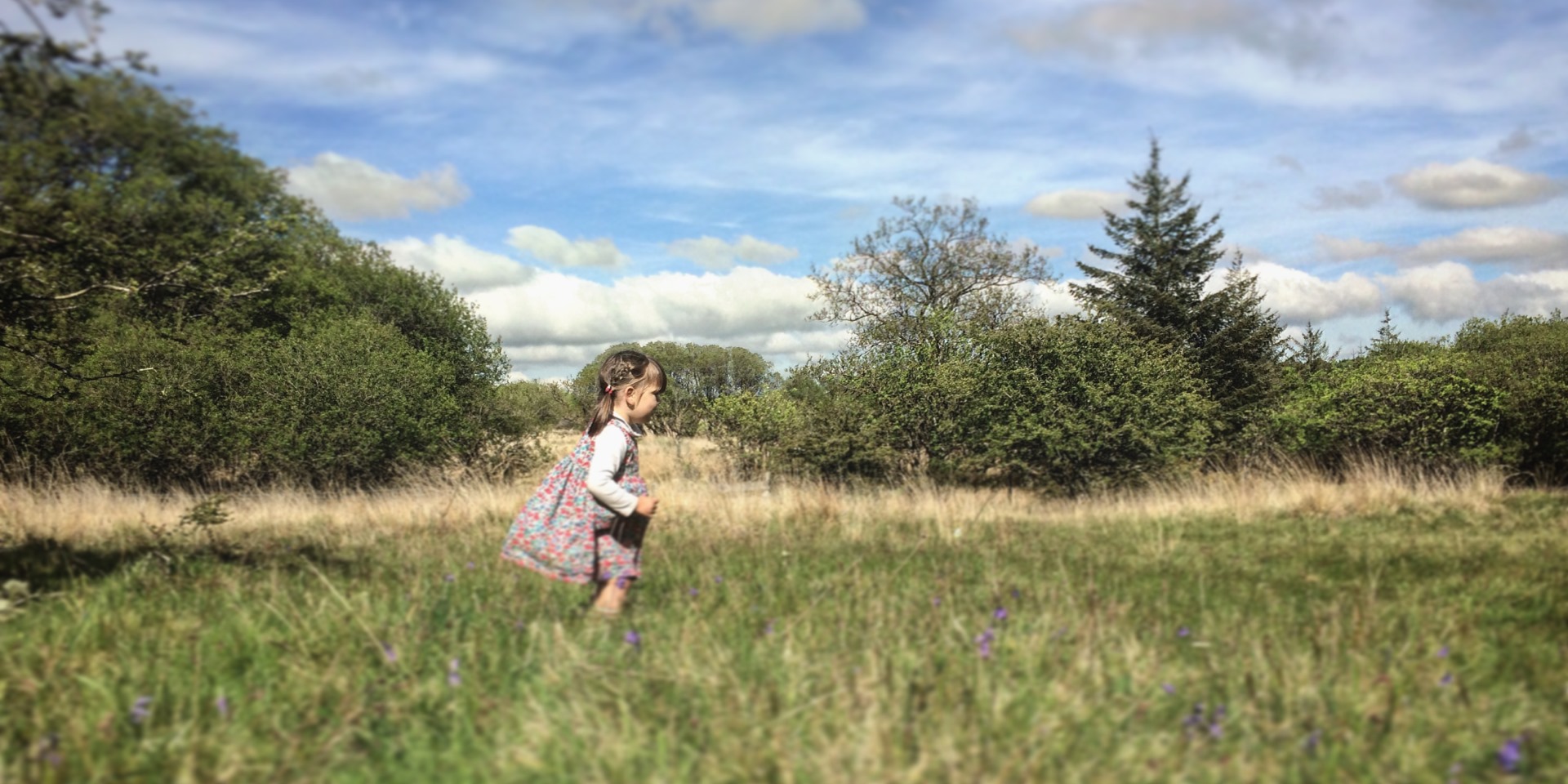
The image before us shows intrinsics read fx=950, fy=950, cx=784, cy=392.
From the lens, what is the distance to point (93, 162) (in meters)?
5.27

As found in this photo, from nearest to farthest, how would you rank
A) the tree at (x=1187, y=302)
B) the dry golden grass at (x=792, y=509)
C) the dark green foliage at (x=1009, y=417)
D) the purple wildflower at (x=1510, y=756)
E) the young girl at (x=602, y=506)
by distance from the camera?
the purple wildflower at (x=1510, y=756), the young girl at (x=602, y=506), the dry golden grass at (x=792, y=509), the dark green foliage at (x=1009, y=417), the tree at (x=1187, y=302)

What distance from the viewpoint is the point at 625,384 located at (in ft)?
17.0

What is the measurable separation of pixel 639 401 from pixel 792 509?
5.29 m

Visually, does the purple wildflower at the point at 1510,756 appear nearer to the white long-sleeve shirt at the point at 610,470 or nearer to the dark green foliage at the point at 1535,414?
the white long-sleeve shirt at the point at 610,470

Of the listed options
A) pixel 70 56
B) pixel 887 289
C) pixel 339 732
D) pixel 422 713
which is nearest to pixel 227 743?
pixel 339 732

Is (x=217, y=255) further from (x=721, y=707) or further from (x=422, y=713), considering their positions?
(x=721, y=707)

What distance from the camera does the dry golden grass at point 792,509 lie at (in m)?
8.78

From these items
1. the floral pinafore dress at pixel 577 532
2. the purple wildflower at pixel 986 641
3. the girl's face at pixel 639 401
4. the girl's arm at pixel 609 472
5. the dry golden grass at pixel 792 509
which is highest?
the girl's face at pixel 639 401

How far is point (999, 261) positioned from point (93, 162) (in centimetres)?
3442

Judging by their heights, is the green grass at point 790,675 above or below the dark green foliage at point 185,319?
below

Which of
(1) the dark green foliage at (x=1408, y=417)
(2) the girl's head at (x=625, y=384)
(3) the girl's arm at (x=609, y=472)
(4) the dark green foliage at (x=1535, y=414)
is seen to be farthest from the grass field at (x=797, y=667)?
(4) the dark green foliage at (x=1535, y=414)

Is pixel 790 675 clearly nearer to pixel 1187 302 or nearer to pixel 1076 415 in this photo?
pixel 1076 415

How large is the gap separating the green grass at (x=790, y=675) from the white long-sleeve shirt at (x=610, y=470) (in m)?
0.55

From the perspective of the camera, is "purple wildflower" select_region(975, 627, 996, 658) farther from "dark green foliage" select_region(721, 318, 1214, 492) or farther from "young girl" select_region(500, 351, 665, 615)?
"dark green foliage" select_region(721, 318, 1214, 492)
